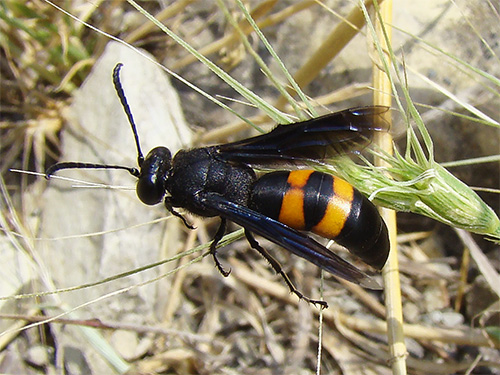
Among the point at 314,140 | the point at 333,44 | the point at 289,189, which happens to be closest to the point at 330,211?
the point at 289,189

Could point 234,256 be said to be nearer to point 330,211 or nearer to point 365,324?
point 365,324

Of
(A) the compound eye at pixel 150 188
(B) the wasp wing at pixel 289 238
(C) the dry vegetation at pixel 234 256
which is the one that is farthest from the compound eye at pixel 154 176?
(C) the dry vegetation at pixel 234 256

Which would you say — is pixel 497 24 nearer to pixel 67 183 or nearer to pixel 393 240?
pixel 393 240

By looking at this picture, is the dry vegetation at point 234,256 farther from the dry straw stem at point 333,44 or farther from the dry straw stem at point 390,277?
the dry straw stem at point 390,277

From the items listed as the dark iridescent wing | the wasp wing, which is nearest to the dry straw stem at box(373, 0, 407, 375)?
the dark iridescent wing

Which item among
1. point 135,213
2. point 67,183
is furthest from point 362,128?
point 67,183

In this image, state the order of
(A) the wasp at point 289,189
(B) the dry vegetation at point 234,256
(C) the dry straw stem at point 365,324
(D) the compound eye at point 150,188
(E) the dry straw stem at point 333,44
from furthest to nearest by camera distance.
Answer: (B) the dry vegetation at point 234,256, (C) the dry straw stem at point 365,324, (E) the dry straw stem at point 333,44, (D) the compound eye at point 150,188, (A) the wasp at point 289,189

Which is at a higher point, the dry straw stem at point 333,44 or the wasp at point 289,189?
the dry straw stem at point 333,44
